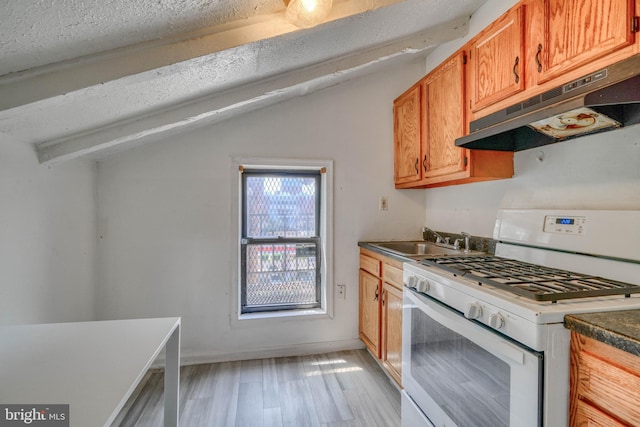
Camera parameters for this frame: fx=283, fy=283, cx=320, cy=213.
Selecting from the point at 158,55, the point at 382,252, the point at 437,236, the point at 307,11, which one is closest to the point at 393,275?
the point at 382,252

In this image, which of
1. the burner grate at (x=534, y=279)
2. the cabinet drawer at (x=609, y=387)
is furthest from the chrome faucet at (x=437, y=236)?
the cabinet drawer at (x=609, y=387)

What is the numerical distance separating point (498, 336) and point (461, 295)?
0.70ft

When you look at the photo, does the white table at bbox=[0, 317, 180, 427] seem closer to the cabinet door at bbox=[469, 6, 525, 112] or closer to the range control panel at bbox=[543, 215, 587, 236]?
the range control panel at bbox=[543, 215, 587, 236]

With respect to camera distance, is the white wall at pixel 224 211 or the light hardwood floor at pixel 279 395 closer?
the light hardwood floor at pixel 279 395

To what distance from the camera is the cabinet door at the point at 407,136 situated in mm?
2189

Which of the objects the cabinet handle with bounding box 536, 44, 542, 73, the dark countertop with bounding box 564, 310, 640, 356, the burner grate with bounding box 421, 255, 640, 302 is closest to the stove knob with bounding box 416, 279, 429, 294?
the burner grate with bounding box 421, 255, 640, 302

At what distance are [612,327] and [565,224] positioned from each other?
77 centimetres

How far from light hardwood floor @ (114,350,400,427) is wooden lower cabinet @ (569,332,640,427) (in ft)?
A: 3.81

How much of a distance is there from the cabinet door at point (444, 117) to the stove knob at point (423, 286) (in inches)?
29.8

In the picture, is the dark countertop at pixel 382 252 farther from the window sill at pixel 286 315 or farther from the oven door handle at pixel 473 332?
the window sill at pixel 286 315

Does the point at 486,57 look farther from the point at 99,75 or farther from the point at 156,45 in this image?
the point at 99,75

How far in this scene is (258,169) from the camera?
2486 millimetres

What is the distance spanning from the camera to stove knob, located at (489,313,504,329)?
0.95 metres

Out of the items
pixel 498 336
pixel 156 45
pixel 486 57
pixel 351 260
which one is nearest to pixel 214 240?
pixel 351 260
